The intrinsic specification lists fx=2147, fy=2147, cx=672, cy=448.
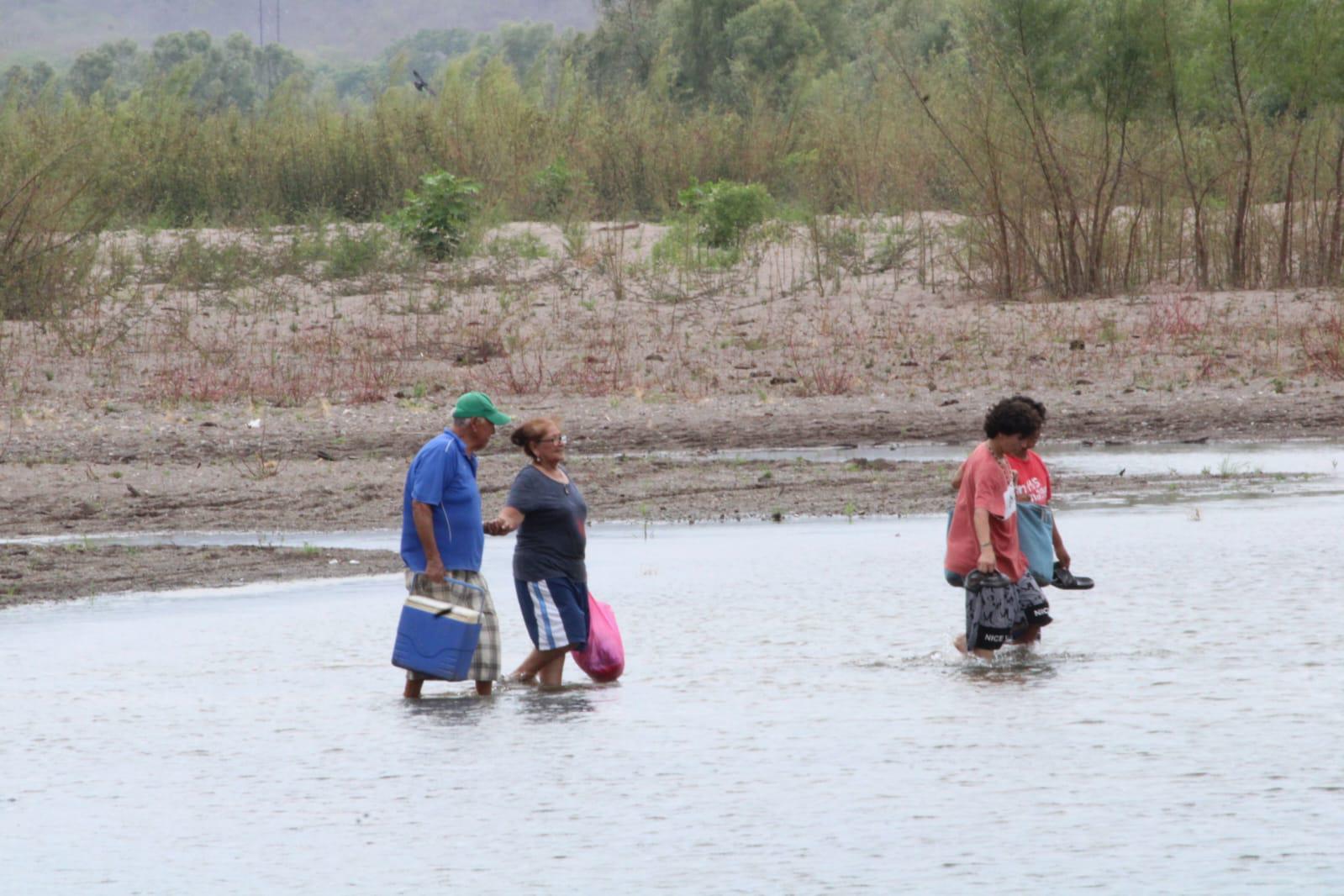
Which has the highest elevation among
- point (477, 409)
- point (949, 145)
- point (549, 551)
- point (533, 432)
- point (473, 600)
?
point (949, 145)

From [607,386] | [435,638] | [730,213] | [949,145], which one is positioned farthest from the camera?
[730,213]

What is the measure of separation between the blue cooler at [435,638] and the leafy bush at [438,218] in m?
19.7

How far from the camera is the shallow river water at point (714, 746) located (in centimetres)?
646

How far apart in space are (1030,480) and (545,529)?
7.26ft

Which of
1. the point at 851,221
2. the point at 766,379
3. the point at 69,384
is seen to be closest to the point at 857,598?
the point at 766,379

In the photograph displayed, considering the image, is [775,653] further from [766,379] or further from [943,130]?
[943,130]

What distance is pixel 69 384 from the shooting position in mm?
23062

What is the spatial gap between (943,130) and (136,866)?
21352 mm

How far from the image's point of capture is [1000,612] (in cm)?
948

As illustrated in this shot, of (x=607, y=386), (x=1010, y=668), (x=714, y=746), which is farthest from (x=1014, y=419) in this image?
(x=607, y=386)

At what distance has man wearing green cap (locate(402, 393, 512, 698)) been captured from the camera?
9.02 metres

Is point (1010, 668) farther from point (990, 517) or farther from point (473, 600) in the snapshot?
point (473, 600)

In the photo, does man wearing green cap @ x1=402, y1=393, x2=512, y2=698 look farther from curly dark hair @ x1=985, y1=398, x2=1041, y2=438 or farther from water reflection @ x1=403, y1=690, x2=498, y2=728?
curly dark hair @ x1=985, y1=398, x2=1041, y2=438

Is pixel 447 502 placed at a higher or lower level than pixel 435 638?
higher
